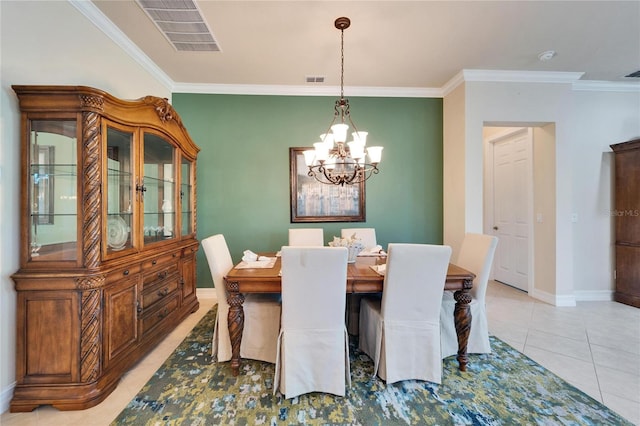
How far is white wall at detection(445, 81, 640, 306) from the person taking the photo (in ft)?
10.6

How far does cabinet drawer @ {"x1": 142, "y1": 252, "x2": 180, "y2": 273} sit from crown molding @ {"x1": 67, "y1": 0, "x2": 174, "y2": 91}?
6.77ft

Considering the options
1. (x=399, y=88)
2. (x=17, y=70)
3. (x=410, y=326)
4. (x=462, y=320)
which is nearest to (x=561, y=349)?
(x=462, y=320)

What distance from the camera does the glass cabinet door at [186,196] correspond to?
298cm

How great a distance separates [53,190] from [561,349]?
4163 millimetres

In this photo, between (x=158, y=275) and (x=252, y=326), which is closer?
(x=252, y=326)

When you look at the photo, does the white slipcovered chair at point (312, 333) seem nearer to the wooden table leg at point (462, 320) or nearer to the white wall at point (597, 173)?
the wooden table leg at point (462, 320)

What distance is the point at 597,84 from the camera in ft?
11.3

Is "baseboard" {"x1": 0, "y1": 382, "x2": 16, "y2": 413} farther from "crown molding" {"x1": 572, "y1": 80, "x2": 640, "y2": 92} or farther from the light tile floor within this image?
"crown molding" {"x1": 572, "y1": 80, "x2": 640, "y2": 92}

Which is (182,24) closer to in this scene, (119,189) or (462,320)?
(119,189)

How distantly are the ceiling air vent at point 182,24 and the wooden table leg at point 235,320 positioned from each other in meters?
2.23

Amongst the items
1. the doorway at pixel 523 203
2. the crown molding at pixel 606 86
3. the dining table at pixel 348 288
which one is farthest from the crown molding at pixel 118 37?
the crown molding at pixel 606 86

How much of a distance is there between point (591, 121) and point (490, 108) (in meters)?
1.50

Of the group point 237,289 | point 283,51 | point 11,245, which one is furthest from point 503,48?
point 11,245

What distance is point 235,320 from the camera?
6.34 ft
